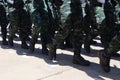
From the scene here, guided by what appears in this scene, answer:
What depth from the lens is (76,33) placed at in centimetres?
611

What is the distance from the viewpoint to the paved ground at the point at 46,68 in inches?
222

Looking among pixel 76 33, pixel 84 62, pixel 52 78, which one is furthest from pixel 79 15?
pixel 52 78

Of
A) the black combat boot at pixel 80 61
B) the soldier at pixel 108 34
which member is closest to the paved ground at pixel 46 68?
the black combat boot at pixel 80 61

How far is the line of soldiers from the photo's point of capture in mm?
5824

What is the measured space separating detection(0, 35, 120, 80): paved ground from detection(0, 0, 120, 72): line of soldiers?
0.17 metres

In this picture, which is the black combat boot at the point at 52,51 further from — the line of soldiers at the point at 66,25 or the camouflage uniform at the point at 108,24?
the camouflage uniform at the point at 108,24

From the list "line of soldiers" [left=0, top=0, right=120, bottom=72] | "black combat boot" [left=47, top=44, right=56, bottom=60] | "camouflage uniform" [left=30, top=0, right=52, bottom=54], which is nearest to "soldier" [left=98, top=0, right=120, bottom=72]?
"line of soldiers" [left=0, top=0, right=120, bottom=72]

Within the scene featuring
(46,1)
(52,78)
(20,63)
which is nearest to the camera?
(52,78)

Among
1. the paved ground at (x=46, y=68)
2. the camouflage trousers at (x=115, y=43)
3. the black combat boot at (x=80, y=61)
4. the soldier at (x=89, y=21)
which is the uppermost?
the soldier at (x=89, y=21)

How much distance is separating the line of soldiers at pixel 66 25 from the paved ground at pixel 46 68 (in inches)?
6.9

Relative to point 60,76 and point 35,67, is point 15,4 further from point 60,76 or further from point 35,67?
point 60,76

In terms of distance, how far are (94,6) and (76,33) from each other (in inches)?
24.0

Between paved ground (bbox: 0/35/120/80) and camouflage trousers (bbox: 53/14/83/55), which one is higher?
camouflage trousers (bbox: 53/14/83/55)

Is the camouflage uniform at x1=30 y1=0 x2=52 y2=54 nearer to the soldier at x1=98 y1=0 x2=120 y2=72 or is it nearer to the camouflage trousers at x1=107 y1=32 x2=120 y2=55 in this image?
the soldier at x1=98 y1=0 x2=120 y2=72
